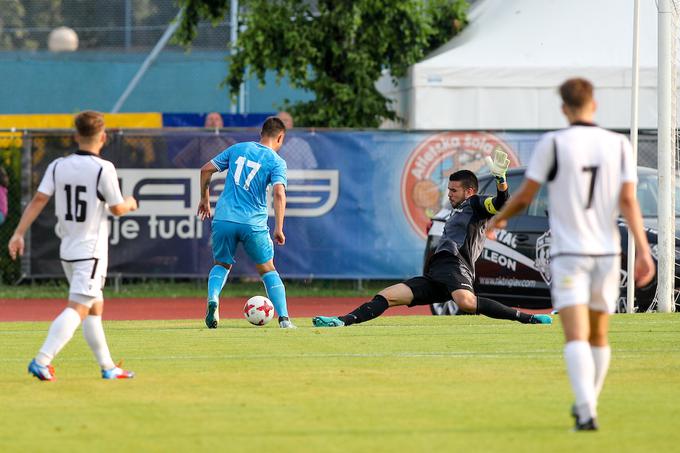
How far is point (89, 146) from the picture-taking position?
8.97 metres

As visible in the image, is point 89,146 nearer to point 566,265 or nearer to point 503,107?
point 566,265

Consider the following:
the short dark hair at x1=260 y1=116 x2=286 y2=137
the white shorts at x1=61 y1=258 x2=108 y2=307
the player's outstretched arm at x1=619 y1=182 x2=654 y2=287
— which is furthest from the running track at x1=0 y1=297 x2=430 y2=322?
the player's outstretched arm at x1=619 y1=182 x2=654 y2=287

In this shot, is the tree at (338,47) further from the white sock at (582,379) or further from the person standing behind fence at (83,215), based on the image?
the white sock at (582,379)

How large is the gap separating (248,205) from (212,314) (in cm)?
112

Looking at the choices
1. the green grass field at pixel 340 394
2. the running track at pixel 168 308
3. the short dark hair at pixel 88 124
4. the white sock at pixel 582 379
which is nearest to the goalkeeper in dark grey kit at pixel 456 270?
the green grass field at pixel 340 394

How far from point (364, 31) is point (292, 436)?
17626mm

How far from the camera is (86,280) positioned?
29.0 ft

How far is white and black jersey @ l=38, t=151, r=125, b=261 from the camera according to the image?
8867 millimetres

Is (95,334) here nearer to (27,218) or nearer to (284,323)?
(27,218)

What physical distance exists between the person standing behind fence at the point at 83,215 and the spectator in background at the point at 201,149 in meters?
11.0

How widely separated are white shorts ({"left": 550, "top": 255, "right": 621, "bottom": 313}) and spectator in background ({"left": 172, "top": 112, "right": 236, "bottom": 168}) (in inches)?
522

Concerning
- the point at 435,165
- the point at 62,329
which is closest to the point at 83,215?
the point at 62,329

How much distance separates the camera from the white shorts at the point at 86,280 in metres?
8.84

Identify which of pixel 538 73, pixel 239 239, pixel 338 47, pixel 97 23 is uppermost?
pixel 97 23
